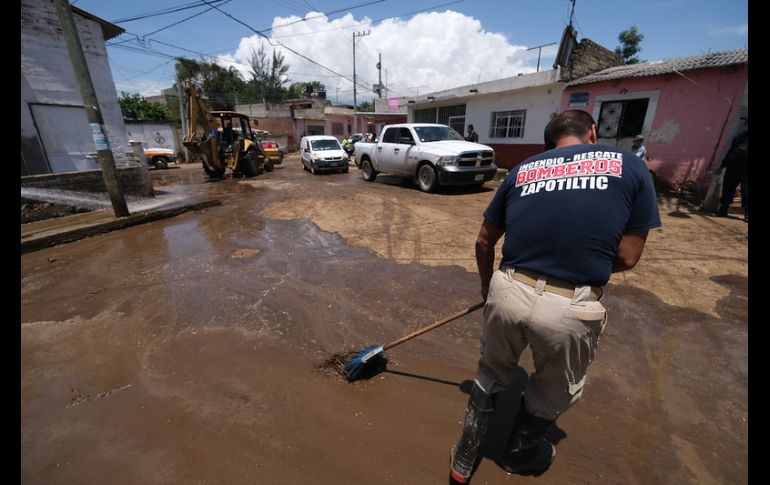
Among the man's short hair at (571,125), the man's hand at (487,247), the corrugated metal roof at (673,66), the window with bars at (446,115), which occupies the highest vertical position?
the corrugated metal roof at (673,66)

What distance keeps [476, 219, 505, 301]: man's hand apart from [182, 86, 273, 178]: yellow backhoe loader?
12.9 metres

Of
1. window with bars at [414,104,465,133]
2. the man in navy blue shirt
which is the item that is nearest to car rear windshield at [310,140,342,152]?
window with bars at [414,104,465,133]

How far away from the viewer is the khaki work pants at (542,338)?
1421 millimetres

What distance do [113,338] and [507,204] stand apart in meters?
3.58

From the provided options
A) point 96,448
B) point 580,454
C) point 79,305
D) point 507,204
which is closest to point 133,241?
point 79,305

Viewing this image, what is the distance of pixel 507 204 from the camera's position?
5.61 ft

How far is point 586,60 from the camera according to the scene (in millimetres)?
11227

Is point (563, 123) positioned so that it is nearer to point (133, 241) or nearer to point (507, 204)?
point (507, 204)

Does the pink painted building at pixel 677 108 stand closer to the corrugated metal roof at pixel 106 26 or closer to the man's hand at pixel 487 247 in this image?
the man's hand at pixel 487 247

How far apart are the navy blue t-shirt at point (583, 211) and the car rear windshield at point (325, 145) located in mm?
14258

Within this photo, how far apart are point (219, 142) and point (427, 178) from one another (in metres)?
9.08

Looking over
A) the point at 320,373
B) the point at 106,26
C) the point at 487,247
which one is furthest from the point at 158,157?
the point at 487,247

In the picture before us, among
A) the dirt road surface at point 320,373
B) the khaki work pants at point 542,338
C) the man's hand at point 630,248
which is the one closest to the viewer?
the khaki work pants at point 542,338

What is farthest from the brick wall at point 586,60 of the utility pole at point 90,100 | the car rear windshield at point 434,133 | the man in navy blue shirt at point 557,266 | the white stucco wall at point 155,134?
the white stucco wall at point 155,134
